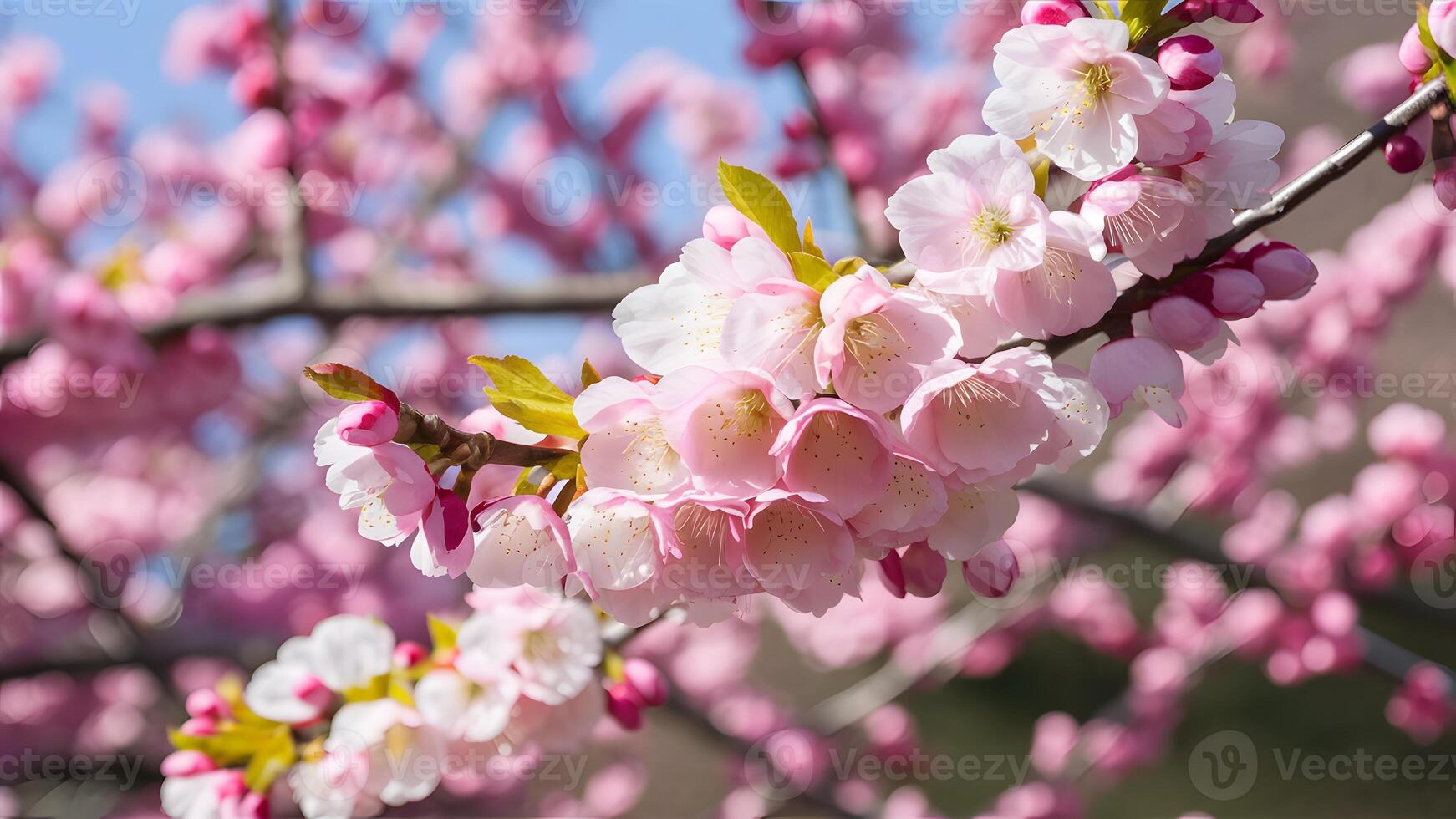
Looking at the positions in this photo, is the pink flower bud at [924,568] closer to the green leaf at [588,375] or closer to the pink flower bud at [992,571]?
the pink flower bud at [992,571]

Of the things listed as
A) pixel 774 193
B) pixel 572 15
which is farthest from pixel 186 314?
pixel 572 15

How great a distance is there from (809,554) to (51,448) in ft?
12.1

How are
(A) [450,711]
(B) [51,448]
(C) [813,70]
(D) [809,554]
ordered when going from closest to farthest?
1. (D) [809,554]
2. (A) [450,711]
3. (C) [813,70]
4. (B) [51,448]

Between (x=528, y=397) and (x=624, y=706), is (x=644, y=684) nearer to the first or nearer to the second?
(x=624, y=706)

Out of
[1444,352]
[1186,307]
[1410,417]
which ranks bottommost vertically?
[1444,352]

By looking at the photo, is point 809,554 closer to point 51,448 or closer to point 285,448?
point 285,448

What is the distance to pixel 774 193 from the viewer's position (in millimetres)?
639

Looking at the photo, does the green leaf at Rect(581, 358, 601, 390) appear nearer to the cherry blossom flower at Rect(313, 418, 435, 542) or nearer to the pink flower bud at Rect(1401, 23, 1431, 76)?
the cherry blossom flower at Rect(313, 418, 435, 542)

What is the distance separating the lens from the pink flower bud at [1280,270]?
69cm
